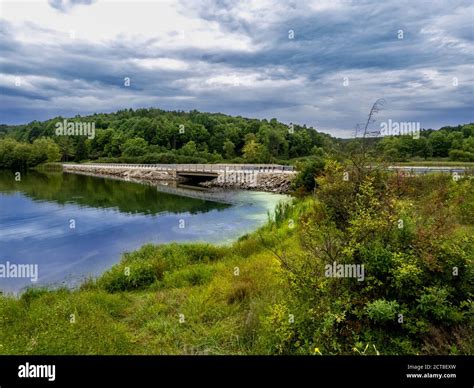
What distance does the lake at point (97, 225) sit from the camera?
11758mm

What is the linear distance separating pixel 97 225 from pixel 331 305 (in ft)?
52.8

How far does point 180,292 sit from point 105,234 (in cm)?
965

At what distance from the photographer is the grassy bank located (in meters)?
3.94

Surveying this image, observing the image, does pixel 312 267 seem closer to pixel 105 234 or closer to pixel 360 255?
pixel 360 255
